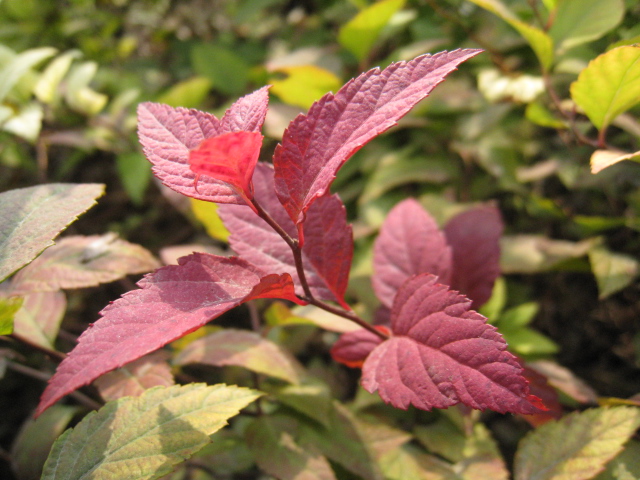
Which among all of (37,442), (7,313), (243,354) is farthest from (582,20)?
(37,442)

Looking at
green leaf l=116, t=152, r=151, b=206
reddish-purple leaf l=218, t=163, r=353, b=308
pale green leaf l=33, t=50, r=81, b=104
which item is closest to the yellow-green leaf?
reddish-purple leaf l=218, t=163, r=353, b=308

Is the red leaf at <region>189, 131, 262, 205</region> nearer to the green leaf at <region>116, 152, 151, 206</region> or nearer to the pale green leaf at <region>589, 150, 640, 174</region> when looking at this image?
the pale green leaf at <region>589, 150, 640, 174</region>

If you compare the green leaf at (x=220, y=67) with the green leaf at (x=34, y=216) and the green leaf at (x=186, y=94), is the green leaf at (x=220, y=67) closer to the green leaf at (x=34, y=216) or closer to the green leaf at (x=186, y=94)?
the green leaf at (x=186, y=94)

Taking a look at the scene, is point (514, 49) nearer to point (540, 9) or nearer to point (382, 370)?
point (540, 9)

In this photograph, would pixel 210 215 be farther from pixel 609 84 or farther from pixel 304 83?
pixel 609 84

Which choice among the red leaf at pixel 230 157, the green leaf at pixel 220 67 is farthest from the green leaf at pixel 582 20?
the green leaf at pixel 220 67

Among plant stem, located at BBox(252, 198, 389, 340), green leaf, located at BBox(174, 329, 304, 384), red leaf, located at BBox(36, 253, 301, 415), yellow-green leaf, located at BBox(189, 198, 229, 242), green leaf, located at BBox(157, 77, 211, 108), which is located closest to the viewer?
red leaf, located at BBox(36, 253, 301, 415)

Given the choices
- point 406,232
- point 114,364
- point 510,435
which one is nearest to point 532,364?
point 510,435

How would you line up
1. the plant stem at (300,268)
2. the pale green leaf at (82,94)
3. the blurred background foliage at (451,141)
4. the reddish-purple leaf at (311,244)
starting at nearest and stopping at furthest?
the plant stem at (300,268) < the reddish-purple leaf at (311,244) < the blurred background foliage at (451,141) < the pale green leaf at (82,94)
